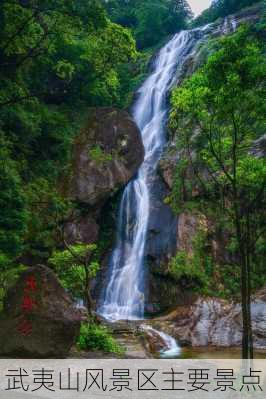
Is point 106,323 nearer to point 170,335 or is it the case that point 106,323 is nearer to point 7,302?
point 170,335

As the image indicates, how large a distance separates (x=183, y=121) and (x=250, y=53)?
1940 mm

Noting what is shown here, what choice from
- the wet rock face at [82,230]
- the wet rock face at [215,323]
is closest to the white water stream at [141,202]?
the wet rock face at [215,323]

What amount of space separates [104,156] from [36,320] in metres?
13.5

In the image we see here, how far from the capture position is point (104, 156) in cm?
2003

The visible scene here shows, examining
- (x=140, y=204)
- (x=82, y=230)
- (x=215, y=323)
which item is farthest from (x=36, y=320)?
(x=140, y=204)

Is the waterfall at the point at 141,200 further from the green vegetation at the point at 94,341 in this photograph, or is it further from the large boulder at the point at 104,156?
the green vegetation at the point at 94,341

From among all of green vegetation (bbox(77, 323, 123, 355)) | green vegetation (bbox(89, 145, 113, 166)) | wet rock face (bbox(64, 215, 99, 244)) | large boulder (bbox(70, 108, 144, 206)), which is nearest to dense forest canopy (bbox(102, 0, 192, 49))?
large boulder (bbox(70, 108, 144, 206))

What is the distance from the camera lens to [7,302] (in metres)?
7.43

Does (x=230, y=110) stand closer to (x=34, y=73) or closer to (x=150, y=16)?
(x=34, y=73)

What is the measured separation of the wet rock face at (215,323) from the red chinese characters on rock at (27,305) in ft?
23.8

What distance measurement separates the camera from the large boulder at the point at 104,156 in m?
19.4

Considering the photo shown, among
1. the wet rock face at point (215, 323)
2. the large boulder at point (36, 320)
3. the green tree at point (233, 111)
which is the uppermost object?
the green tree at point (233, 111)

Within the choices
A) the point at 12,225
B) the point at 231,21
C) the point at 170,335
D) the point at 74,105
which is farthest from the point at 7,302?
the point at 231,21

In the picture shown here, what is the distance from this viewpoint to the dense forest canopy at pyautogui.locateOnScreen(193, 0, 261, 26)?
32.8 m
